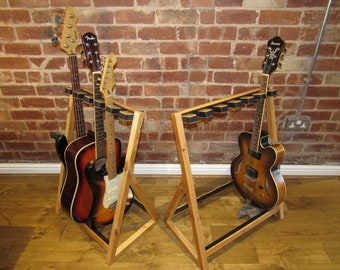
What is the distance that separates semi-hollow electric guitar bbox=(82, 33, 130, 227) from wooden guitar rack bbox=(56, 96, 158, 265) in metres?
0.08

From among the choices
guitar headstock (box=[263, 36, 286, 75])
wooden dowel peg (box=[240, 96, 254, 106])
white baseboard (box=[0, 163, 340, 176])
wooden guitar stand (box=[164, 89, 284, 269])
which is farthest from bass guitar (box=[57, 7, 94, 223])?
guitar headstock (box=[263, 36, 286, 75])

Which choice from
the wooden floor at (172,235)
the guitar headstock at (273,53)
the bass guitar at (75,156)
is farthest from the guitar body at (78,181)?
the guitar headstock at (273,53)

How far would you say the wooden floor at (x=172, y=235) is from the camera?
4.35 ft

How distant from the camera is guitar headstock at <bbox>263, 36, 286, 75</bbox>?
124 cm

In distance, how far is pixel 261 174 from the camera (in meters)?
1.44

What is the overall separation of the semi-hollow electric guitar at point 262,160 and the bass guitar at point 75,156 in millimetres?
909

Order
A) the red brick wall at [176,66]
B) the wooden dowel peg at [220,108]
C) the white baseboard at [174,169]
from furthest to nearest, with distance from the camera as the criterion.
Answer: the white baseboard at [174,169], the red brick wall at [176,66], the wooden dowel peg at [220,108]

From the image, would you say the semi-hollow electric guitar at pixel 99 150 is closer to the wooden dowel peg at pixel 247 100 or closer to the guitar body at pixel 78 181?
the guitar body at pixel 78 181

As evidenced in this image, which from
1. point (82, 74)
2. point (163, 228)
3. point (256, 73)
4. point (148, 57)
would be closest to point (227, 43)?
point (256, 73)

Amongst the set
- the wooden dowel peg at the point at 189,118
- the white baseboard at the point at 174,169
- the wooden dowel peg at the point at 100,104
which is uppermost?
the wooden dowel peg at the point at 100,104

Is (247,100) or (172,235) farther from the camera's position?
(172,235)

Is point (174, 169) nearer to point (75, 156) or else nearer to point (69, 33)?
point (75, 156)

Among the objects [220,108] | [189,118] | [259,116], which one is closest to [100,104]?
[189,118]

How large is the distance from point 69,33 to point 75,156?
1.99 feet
